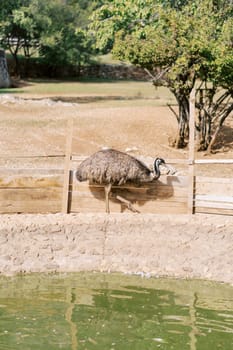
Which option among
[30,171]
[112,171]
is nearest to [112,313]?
[112,171]

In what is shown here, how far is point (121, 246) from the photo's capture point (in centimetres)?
1048

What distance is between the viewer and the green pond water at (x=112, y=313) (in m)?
7.79

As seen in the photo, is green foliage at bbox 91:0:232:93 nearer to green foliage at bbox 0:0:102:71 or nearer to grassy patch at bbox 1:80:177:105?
grassy patch at bbox 1:80:177:105

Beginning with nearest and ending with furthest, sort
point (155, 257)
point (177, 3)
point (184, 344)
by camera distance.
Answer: point (184, 344)
point (155, 257)
point (177, 3)

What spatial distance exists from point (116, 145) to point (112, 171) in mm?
6342

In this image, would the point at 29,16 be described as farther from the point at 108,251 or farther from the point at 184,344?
the point at 184,344

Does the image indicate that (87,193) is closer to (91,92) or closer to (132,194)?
(132,194)

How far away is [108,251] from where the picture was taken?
10.5 meters

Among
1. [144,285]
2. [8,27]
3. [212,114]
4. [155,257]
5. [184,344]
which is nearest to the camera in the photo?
[184,344]

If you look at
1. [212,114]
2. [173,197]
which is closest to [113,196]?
[173,197]

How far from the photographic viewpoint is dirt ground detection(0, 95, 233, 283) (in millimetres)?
10305

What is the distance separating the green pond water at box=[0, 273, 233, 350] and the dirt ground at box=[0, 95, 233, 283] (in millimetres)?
457

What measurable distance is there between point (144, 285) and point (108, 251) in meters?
0.89

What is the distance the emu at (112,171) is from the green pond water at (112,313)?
1.59m
